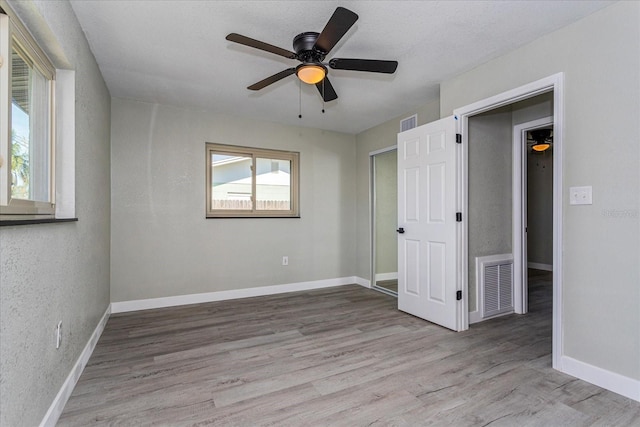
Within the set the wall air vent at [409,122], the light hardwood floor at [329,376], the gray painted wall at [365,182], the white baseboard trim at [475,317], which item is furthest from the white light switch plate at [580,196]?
the gray painted wall at [365,182]

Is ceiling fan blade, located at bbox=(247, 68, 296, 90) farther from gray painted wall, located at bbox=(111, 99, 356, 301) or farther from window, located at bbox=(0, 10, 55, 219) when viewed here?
gray painted wall, located at bbox=(111, 99, 356, 301)

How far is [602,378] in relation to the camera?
2070 mm

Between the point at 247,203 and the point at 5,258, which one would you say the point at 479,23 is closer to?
the point at 5,258

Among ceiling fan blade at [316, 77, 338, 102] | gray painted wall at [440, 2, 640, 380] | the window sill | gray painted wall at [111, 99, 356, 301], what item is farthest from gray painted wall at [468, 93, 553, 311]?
the window sill

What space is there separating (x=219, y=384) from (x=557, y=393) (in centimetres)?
220

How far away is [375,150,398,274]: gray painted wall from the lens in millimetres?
5145

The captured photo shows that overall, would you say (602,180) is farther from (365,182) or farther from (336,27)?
(365,182)

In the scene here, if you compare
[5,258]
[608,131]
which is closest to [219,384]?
[5,258]

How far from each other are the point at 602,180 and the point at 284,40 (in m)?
2.45

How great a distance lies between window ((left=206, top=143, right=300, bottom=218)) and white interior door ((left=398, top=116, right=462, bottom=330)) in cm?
182

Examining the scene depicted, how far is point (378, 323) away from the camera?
3314 mm

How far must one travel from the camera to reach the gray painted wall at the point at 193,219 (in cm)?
373

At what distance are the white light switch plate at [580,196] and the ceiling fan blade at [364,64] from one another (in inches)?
60.8

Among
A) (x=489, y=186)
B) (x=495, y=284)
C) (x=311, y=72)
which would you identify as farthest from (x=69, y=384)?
(x=489, y=186)
